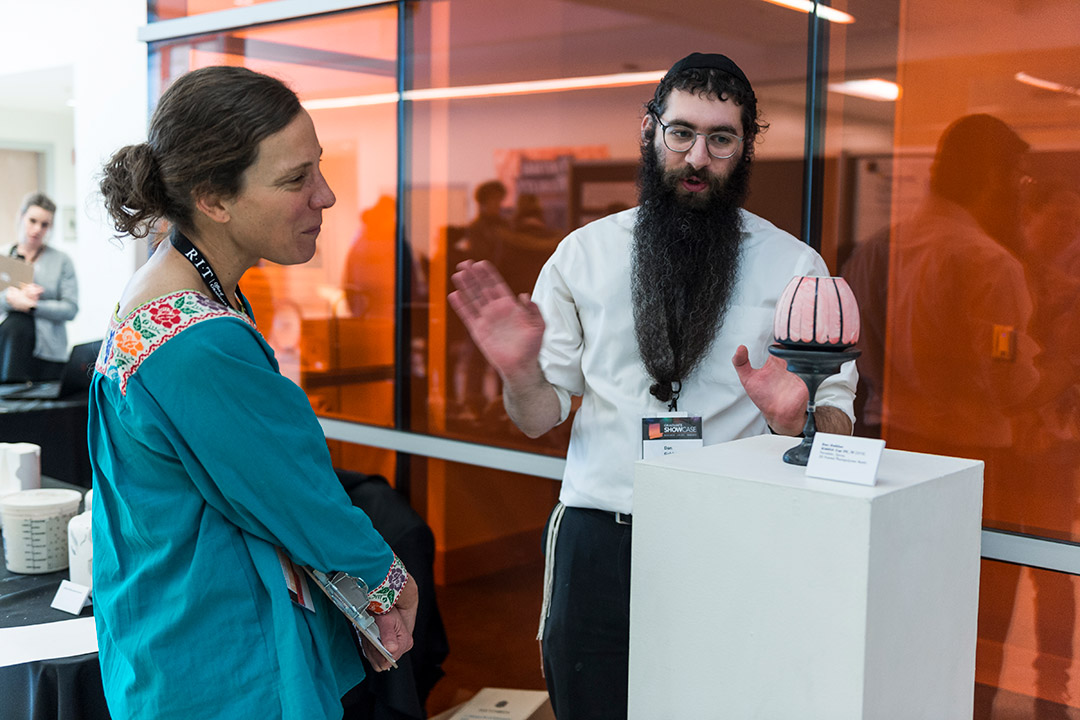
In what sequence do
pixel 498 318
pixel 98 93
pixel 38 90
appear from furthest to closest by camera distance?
pixel 38 90, pixel 98 93, pixel 498 318

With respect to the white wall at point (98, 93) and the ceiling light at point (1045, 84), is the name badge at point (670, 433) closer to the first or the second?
the ceiling light at point (1045, 84)

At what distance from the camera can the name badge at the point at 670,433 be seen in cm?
170

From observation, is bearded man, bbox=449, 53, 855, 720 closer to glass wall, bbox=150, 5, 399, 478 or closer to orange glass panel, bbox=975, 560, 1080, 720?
orange glass panel, bbox=975, 560, 1080, 720

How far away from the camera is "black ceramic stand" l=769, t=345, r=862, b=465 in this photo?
113 cm

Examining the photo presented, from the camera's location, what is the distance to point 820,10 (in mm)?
2383

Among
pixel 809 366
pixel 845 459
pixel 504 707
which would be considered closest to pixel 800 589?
pixel 845 459

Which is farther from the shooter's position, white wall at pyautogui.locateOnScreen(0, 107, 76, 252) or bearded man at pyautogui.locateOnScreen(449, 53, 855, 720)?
white wall at pyautogui.locateOnScreen(0, 107, 76, 252)

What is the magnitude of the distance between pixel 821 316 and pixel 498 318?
0.61 m

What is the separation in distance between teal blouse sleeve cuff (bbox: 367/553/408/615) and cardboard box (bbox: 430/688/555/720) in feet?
4.84

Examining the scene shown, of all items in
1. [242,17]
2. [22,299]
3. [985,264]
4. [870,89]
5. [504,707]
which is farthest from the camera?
[22,299]

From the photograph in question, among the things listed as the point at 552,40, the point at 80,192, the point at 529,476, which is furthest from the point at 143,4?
the point at 529,476

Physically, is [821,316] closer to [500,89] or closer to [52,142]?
[500,89]

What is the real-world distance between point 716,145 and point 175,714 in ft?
4.29

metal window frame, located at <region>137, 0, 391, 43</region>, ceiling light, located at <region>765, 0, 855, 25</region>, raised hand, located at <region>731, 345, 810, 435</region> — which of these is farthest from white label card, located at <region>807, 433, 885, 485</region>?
metal window frame, located at <region>137, 0, 391, 43</region>
